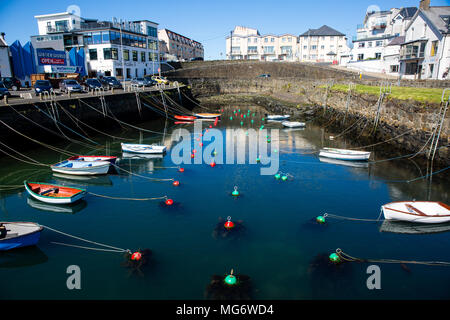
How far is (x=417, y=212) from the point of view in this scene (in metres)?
14.1

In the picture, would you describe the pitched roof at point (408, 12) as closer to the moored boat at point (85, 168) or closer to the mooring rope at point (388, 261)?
the mooring rope at point (388, 261)

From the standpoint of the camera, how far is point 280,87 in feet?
229

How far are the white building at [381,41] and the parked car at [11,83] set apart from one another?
2454 inches

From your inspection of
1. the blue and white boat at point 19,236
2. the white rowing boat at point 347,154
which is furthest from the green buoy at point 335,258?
the white rowing boat at point 347,154

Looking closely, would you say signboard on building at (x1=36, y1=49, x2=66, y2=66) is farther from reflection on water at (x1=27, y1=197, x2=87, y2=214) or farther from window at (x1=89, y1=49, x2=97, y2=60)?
reflection on water at (x1=27, y1=197, x2=87, y2=214)

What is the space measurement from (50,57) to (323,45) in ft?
242

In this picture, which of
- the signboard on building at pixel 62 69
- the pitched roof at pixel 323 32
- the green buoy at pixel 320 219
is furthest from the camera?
the pitched roof at pixel 323 32

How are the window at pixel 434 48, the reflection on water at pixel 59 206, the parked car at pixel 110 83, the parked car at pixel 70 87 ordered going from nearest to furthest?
the reflection on water at pixel 59 206
the parked car at pixel 70 87
the window at pixel 434 48
the parked car at pixel 110 83

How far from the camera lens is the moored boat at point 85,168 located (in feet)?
64.3

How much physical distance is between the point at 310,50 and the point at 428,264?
8972 centimetres

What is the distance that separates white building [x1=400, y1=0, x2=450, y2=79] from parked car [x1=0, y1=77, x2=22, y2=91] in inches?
2313

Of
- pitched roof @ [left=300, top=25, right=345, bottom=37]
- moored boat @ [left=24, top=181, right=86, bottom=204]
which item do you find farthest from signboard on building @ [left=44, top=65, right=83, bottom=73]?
pitched roof @ [left=300, top=25, right=345, bottom=37]

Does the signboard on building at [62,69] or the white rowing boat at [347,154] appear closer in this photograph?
the white rowing boat at [347,154]
